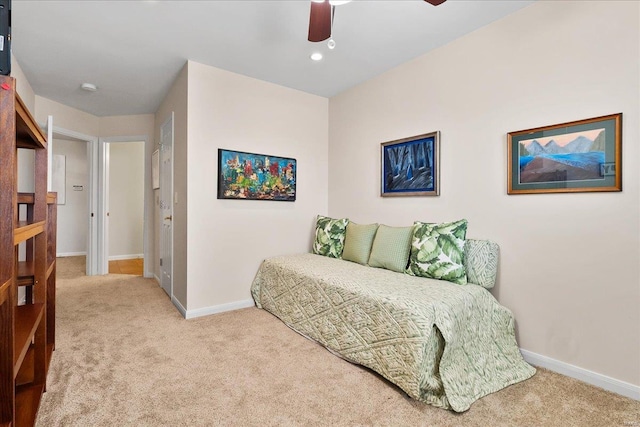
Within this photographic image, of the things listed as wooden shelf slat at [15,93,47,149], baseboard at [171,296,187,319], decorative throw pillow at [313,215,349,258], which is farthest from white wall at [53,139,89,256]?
wooden shelf slat at [15,93,47,149]

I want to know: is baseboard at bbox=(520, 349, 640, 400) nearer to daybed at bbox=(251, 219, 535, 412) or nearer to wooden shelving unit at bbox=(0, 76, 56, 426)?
daybed at bbox=(251, 219, 535, 412)

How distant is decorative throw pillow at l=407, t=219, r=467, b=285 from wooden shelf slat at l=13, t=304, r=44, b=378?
222 cm

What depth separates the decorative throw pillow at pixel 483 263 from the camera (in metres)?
2.24

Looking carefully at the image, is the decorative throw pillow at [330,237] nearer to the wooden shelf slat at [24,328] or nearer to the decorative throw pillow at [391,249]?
the decorative throw pillow at [391,249]

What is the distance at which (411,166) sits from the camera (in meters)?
2.91

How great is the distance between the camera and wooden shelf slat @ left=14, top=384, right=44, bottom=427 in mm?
1372

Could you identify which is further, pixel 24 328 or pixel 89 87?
pixel 89 87

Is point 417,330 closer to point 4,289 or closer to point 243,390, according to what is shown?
point 243,390

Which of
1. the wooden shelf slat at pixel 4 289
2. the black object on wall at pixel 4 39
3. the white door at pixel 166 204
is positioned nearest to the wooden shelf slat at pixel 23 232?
the wooden shelf slat at pixel 4 289

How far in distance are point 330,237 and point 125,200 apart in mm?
4791

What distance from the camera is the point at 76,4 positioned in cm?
213

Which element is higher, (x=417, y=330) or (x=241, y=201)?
(x=241, y=201)

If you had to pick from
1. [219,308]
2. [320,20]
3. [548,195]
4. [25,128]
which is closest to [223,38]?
[320,20]

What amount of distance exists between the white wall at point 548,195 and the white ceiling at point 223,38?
0.85 ft
